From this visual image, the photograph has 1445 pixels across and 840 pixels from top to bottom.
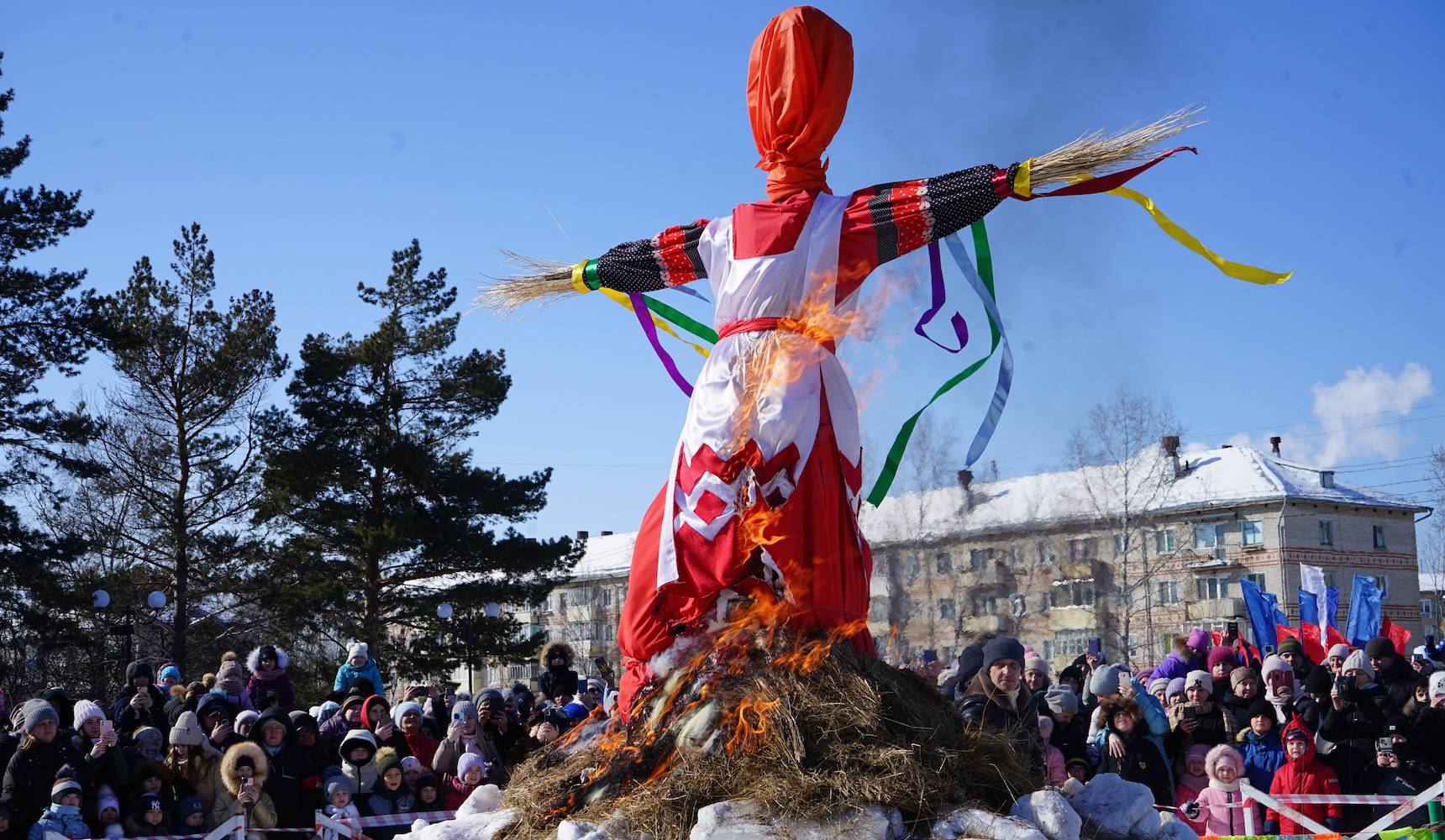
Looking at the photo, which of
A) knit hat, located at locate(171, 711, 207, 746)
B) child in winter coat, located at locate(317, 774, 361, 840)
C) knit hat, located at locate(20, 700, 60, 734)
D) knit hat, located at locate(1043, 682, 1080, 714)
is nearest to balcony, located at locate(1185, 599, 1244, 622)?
knit hat, located at locate(1043, 682, 1080, 714)

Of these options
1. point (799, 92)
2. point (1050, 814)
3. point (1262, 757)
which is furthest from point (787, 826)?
point (1262, 757)

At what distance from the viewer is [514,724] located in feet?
33.4

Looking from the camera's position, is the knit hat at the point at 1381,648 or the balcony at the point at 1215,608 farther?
the balcony at the point at 1215,608

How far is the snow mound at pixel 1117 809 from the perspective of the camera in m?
5.00

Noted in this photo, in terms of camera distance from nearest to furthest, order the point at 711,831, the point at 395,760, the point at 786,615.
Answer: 1. the point at 711,831
2. the point at 786,615
3. the point at 395,760

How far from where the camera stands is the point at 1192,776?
28.2 ft

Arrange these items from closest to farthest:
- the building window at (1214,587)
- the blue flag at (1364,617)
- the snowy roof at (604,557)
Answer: the blue flag at (1364,617)
the snowy roof at (604,557)
the building window at (1214,587)

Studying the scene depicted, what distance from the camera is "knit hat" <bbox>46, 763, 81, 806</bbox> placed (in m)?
7.62

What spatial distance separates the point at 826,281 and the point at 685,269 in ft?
2.77

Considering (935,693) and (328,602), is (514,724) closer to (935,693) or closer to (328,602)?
(935,693)

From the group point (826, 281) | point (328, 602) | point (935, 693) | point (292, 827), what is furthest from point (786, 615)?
point (328, 602)

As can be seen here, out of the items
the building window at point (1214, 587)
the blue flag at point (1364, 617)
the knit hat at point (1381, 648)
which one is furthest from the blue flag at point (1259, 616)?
the building window at point (1214, 587)

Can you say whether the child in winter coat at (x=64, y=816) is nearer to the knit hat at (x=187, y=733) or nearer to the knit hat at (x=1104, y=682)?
the knit hat at (x=187, y=733)

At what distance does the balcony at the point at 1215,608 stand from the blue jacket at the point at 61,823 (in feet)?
116
